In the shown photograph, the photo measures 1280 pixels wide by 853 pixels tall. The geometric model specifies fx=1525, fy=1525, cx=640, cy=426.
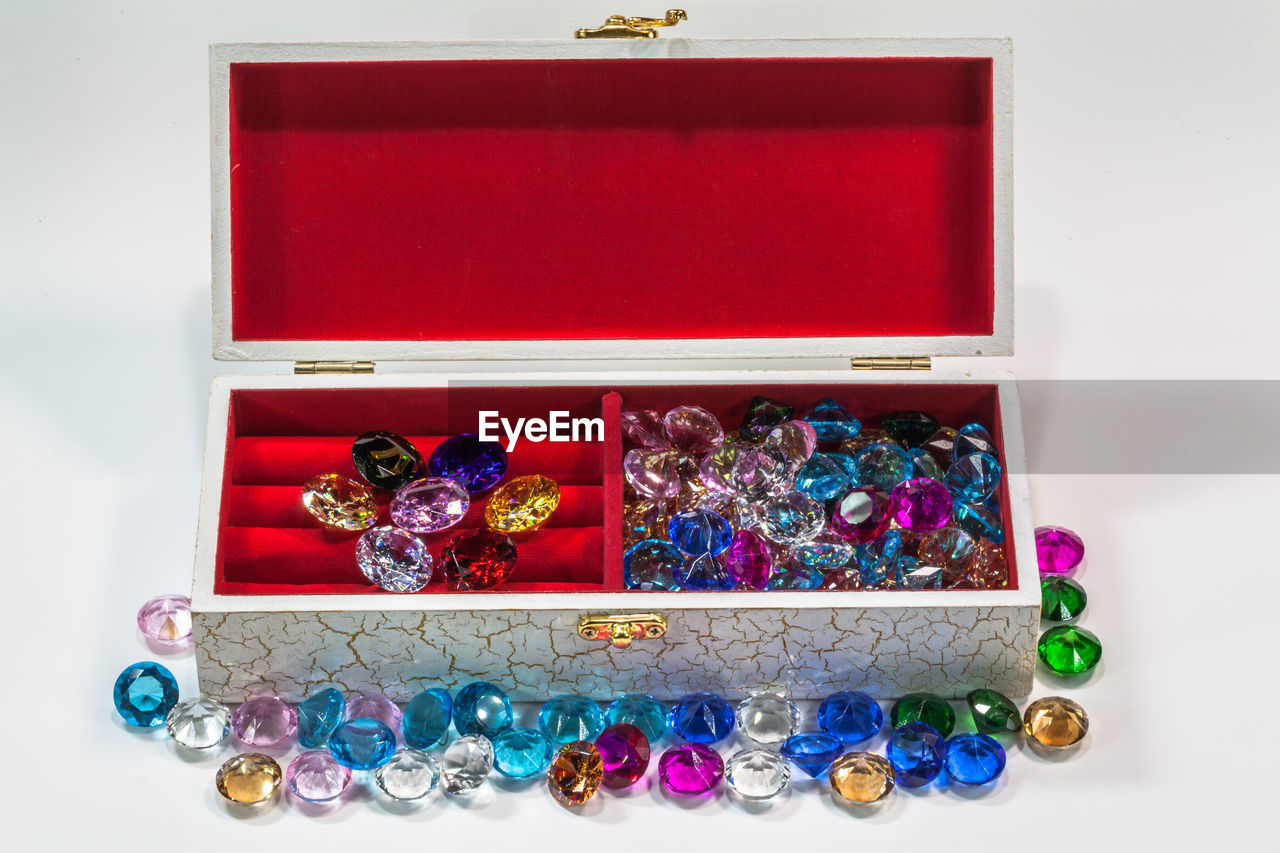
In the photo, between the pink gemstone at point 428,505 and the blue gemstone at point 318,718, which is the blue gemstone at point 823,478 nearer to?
the pink gemstone at point 428,505

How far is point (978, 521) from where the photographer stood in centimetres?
261

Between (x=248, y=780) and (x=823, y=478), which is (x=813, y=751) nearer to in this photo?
(x=823, y=478)

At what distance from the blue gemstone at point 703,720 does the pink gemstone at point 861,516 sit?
1.27ft

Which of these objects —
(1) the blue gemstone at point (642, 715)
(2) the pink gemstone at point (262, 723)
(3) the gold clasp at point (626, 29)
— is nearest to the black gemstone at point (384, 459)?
(2) the pink gemstone at point (262, 723)

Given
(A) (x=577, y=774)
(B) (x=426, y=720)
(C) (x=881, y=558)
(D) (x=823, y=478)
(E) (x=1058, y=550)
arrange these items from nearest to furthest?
1. (A) (x=577, y=774)
2. (B) (x=426, y=720)
3. (C) (x=881, y=558)
4. (D) (x=823, y=478)
5. (E) (x=1058, y=550)

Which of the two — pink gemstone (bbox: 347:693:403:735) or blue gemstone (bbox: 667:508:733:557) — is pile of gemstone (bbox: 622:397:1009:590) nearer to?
blue gemstone (bbox: 667:508:733:557)

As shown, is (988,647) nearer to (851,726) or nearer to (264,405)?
(851,726)

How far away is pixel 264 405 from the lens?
9.02 feet

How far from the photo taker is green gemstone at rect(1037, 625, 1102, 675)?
2576 millimetres

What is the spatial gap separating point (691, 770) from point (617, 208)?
0.98 m

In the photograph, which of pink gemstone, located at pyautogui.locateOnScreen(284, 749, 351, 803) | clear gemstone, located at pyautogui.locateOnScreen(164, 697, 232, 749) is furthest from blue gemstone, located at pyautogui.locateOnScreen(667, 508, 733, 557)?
clear gemstone, located at pyautogui.locateOnScreen(164, 697, 232, 749)

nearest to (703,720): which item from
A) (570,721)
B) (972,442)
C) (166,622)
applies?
(570,721)

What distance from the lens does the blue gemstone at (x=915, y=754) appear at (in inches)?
93.9

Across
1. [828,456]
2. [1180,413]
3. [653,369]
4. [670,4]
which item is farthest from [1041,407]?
[670,4]
